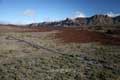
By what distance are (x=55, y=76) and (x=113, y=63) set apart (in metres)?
5.52

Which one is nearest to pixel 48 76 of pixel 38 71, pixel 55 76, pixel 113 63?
pixel 55 76

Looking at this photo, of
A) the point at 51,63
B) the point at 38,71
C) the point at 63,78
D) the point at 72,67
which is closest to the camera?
the point at 63,78

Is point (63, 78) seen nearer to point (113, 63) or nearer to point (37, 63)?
point (37, 63)

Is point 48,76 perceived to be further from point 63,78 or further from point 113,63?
point 113,63

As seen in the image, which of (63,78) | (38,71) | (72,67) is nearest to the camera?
(63,78)

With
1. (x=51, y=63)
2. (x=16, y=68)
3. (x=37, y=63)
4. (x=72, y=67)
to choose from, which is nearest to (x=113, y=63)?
(x=72, y=67)

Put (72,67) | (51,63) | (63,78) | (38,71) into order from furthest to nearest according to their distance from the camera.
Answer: (51,63), (72,67), (38,71), (63,78)

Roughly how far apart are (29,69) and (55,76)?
91.5 inches

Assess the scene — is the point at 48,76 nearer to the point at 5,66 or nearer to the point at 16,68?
the point at 16,68

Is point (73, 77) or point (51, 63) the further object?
point (51, 63)

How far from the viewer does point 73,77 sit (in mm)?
11031

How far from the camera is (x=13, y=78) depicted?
1094cm

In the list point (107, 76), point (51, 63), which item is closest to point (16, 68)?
point (51, 63)

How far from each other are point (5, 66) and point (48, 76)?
13.1 feet
